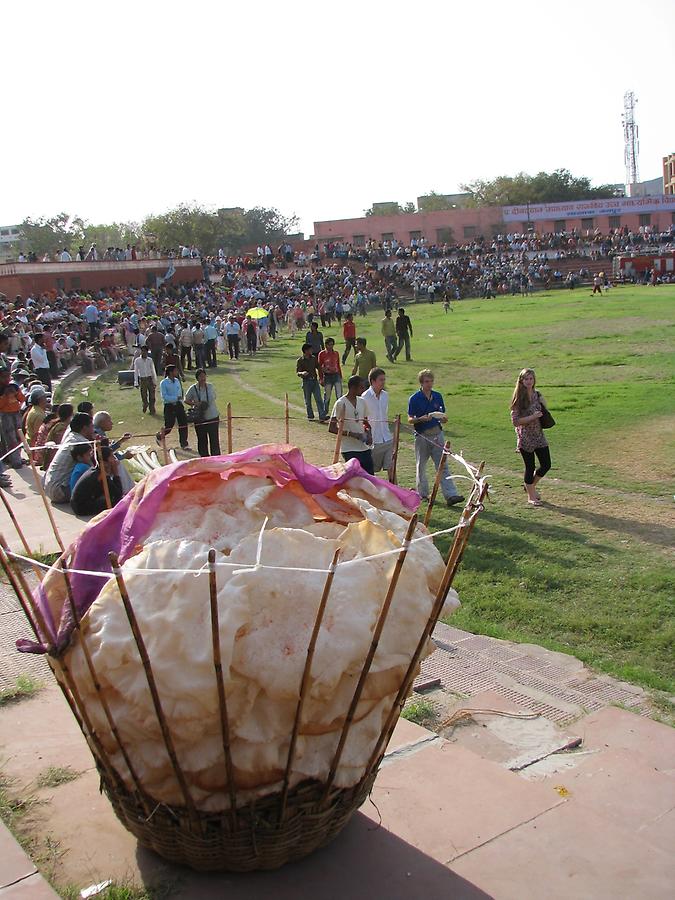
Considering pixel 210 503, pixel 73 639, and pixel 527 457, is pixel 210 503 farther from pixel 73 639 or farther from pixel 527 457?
pixel 527 457

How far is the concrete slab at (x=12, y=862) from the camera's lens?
2.93m

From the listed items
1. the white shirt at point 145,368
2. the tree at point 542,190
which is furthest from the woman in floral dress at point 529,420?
the tree at point 542,190

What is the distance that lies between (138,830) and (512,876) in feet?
4.12

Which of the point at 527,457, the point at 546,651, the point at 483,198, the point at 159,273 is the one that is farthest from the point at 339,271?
the point at 546,651

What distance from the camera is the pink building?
204 ft

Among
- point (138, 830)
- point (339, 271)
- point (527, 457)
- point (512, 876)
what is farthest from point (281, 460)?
point (339, 271)

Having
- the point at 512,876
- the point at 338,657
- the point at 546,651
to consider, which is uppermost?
the point at 338,657

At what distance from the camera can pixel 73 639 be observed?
112 inches

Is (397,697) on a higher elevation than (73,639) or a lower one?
lower

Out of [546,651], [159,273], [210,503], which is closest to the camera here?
[210,503]

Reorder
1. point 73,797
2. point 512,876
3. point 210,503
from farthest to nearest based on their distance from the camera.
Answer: point 73,797, point 210,503, point 512,876

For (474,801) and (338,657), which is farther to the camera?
(474,801)

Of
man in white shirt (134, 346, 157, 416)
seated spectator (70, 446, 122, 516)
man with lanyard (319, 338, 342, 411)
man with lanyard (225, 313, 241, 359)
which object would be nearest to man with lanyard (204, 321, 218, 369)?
man with lanyard (225, 313, 241, 359)

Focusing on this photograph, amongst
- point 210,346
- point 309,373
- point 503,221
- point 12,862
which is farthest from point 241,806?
point 503,221
